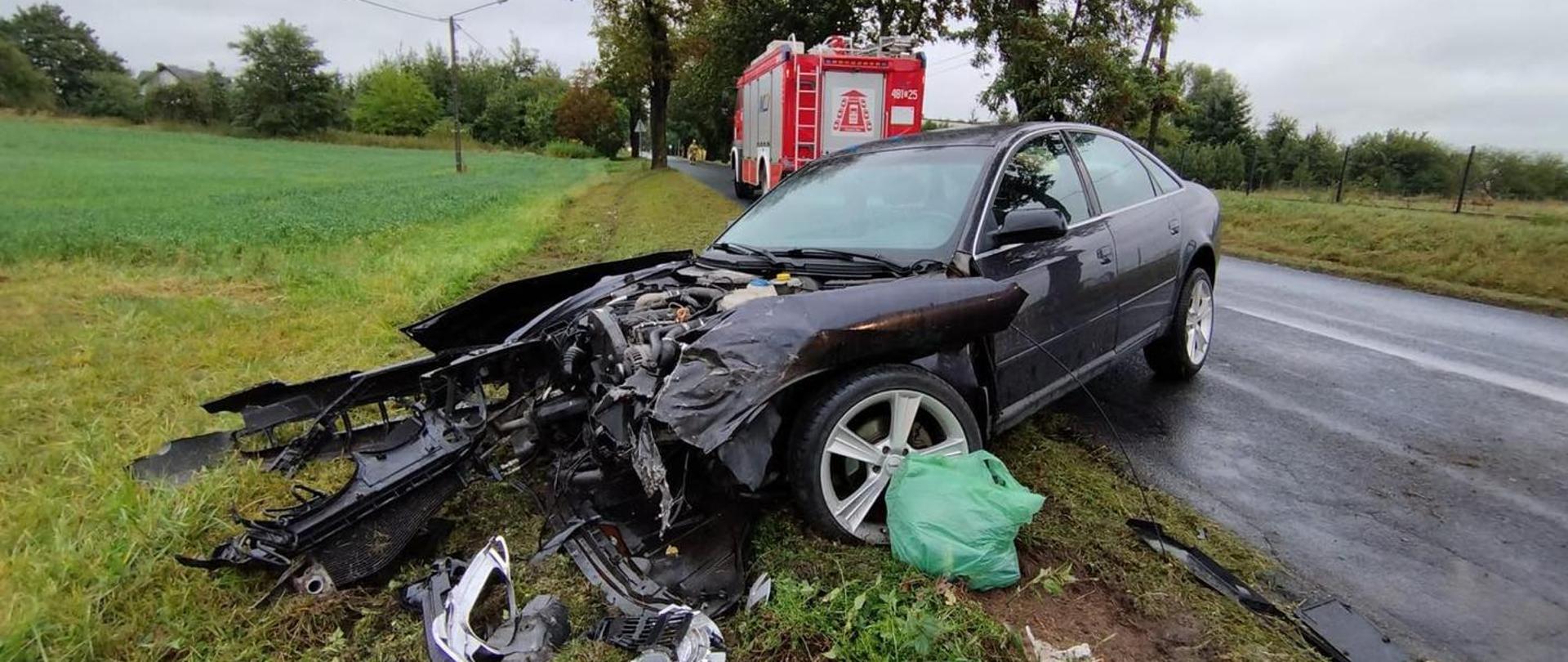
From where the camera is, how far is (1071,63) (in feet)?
52.2

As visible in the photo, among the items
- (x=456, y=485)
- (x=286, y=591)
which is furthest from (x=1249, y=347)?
(x=286, y=591)

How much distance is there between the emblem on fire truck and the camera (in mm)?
13625

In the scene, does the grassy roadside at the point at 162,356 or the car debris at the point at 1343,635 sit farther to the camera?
the grassy roadside at the point at 162,356

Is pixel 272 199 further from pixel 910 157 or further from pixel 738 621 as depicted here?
pixel 738 621

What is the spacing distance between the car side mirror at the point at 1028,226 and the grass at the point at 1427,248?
25.4ft

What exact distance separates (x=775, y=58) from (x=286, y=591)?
13.1m

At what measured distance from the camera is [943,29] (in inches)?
923

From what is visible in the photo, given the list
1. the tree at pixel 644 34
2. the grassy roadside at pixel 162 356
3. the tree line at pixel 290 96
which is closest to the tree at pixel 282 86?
the tree line at pixel 290 96

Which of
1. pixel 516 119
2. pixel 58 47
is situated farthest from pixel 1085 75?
pixel 58 47

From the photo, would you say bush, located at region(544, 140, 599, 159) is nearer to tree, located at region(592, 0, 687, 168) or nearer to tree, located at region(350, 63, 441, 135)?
tree, located at region(350, 63, 441, 135)

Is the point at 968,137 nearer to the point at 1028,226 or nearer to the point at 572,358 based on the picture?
the point at 1028,226

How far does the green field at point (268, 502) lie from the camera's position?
7.68 feet

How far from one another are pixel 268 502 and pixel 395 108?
244 feet

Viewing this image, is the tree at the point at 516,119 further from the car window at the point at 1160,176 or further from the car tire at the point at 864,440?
the car tire at the point at 864,440
